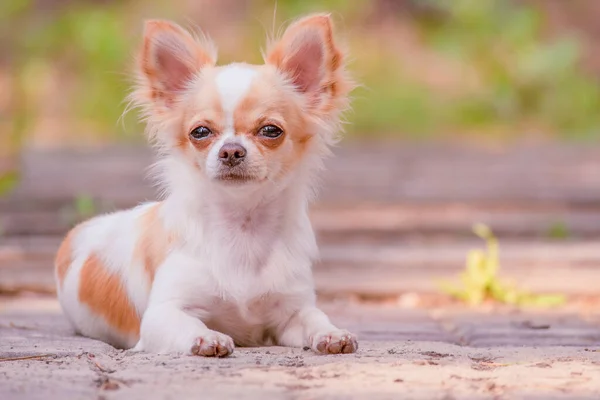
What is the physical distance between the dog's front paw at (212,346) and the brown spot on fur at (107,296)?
2.03 feet

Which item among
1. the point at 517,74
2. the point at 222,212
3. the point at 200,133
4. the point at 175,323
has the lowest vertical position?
the point at 175,323

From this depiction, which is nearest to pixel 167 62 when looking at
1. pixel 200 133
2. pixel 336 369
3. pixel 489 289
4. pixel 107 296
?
pixel 200 133

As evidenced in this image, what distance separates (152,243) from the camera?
365 cm

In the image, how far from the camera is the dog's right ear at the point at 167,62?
3.71m

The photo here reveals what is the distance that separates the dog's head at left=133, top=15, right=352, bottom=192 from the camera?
3.36 metres

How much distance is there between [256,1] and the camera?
42.0 feet

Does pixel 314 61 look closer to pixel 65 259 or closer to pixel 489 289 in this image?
pixel 65 259

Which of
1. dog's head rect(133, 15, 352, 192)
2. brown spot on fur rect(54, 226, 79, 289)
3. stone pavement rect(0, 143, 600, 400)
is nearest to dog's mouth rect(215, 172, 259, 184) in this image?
dog's head rect(133, 15, 352, 192)

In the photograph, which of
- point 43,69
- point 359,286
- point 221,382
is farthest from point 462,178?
point 43,69

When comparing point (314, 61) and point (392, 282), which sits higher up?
point (314, 61)

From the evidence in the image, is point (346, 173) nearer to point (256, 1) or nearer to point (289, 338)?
point (289, 338)

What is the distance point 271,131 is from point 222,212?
366 mm

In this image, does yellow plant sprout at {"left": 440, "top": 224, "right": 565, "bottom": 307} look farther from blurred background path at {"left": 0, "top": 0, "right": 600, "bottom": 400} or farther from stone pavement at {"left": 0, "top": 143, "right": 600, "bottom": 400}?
stone pavement at {"left": 0, "top": 143, "right": 600, "bottom": 400}

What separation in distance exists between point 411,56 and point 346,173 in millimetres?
4816
